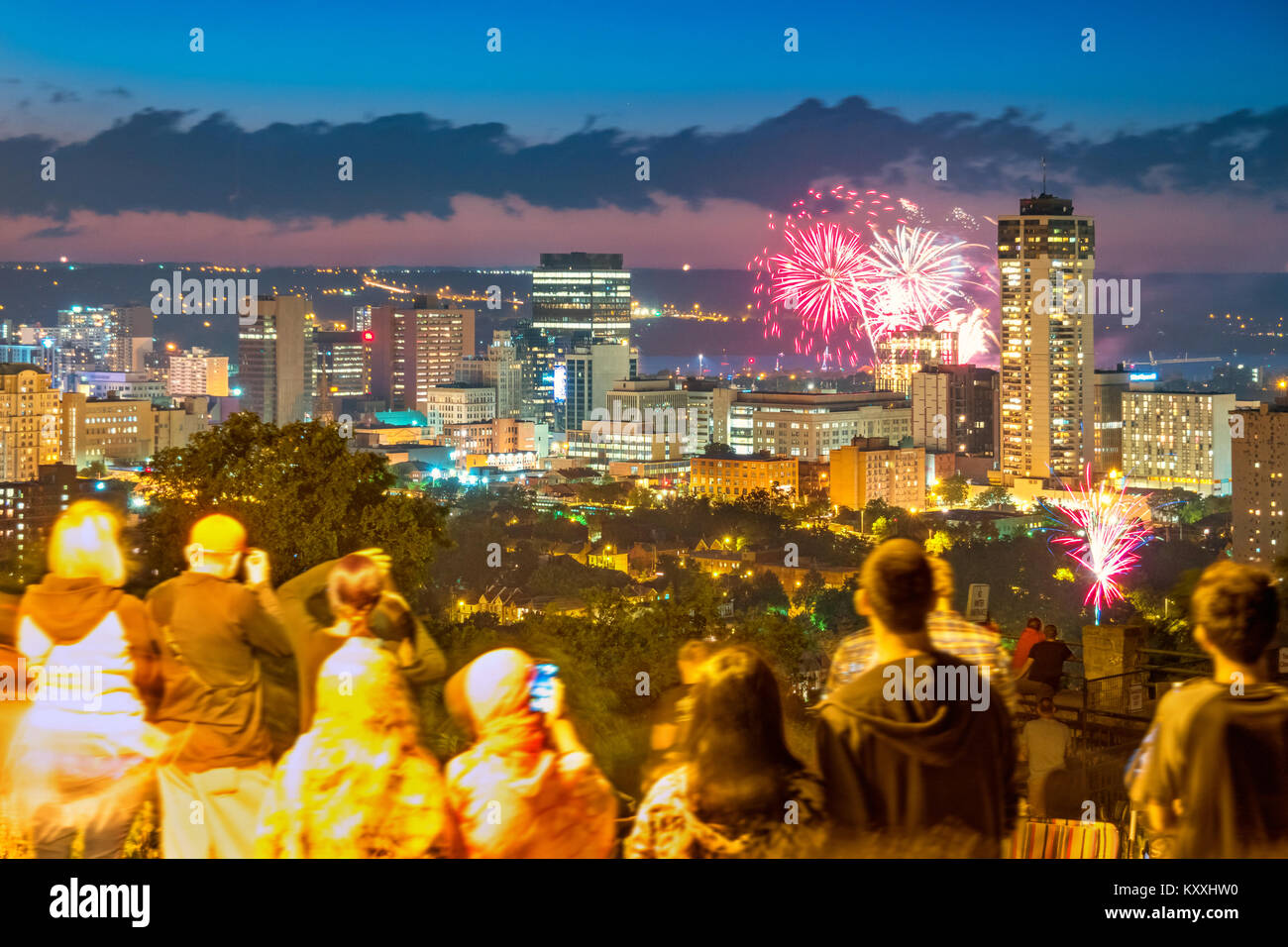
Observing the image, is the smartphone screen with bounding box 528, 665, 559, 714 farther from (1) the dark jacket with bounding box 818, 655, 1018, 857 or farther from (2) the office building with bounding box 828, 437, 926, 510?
(2) the office building with bounding box 828, 437, 926, 510

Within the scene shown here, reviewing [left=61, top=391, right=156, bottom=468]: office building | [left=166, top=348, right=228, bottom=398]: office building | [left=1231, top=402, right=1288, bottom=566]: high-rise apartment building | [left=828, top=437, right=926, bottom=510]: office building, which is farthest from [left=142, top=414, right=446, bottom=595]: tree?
[left=166, top=348, right=228, bottom=398]: office building

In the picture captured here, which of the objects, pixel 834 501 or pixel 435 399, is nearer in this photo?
pixel 834 501

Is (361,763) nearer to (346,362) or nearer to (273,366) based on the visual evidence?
(273,366)

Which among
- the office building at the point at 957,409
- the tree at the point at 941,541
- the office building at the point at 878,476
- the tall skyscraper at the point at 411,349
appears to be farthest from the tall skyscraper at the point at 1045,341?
the tall skyscraper at the point at 411,349

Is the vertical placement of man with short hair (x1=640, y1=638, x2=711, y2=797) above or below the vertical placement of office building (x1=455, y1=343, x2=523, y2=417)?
below

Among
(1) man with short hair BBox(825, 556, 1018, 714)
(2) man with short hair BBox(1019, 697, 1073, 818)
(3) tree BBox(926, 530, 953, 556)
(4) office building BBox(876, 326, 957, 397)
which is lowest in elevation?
(3) tree BBox(926, 530, 953, 556)

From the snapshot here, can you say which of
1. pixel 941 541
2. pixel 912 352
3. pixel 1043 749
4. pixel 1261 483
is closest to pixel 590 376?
pixel 912 352
